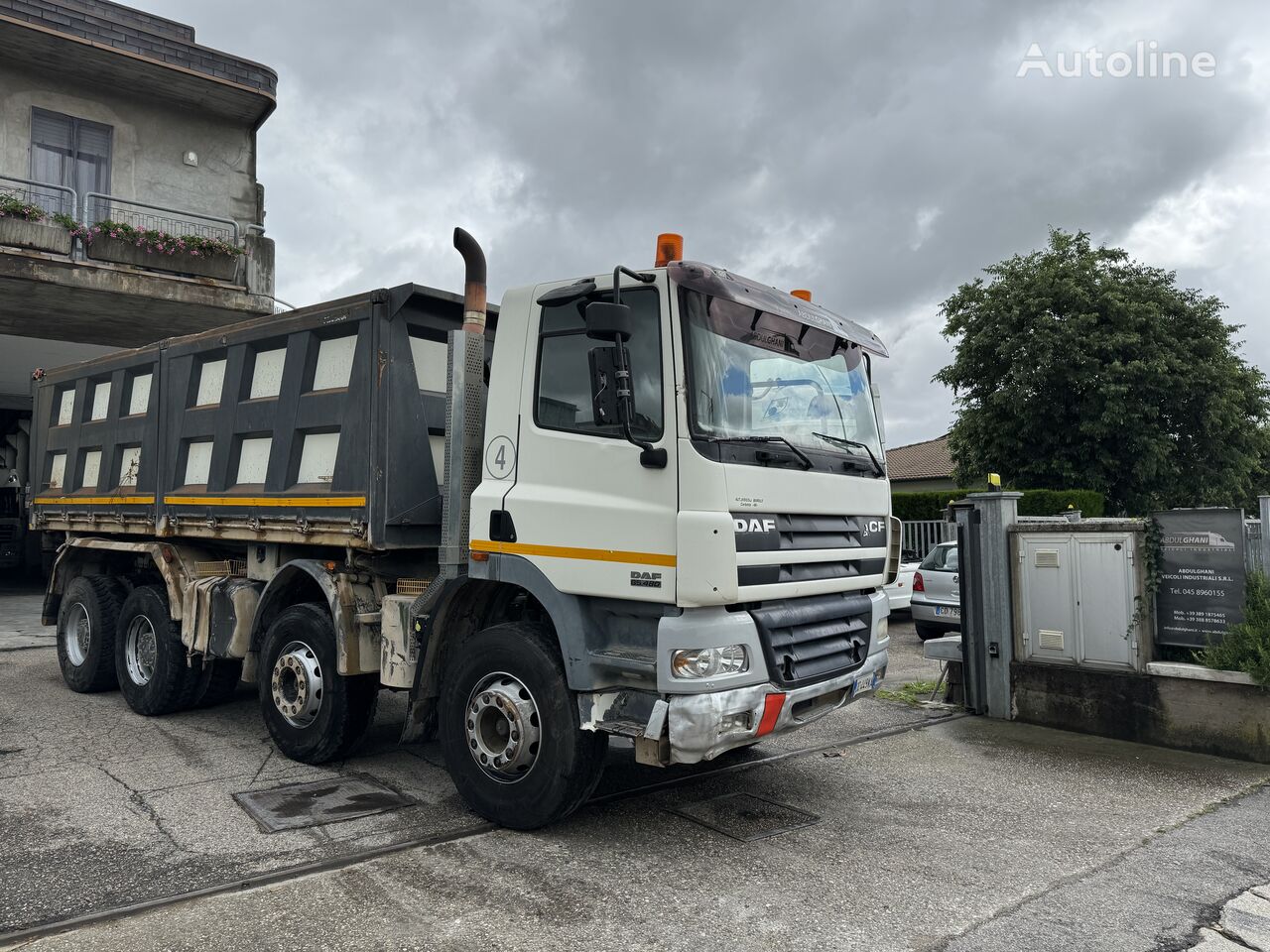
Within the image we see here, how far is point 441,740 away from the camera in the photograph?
5047 millimetres

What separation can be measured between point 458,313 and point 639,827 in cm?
323

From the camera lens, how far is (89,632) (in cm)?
826

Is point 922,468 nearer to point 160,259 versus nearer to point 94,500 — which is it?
point 160,259

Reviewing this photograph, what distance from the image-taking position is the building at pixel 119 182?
12906 mm

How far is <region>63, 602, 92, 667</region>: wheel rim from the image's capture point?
8.38 meters

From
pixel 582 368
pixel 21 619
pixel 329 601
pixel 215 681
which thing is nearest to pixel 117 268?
pixel 21 619

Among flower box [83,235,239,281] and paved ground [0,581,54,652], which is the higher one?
flower box [83,235,239,281]

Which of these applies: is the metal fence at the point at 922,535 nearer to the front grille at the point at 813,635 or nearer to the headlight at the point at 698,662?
the front grille at the point at 813,635

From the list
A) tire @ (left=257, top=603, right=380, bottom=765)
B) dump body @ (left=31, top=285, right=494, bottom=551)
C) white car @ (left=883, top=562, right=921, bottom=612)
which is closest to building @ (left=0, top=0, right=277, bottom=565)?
dump body @ (left=31, top=285, right=494, bottom=551)

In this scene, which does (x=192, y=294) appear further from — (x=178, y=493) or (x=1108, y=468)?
(x=1108, y=468)

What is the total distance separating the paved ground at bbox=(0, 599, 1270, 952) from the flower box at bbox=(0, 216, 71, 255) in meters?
8.22

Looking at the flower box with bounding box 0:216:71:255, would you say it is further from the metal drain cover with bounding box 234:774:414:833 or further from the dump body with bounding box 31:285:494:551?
the metal drain cover with bounding box 234:774:414:833

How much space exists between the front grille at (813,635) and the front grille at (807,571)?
129 mm

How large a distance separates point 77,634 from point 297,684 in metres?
3.83
